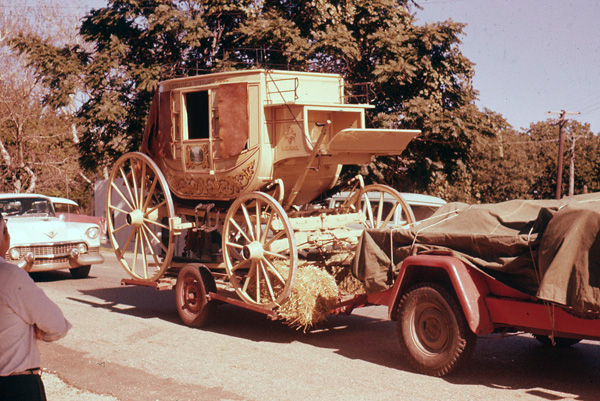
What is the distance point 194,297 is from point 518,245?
16.5 feet

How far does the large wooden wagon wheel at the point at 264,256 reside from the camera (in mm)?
8469

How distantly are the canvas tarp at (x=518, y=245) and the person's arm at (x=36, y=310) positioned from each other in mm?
3898

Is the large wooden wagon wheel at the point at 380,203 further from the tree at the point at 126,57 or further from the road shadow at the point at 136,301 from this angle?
the tree at the point at 126,57

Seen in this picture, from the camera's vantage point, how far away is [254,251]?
8852 millimetres

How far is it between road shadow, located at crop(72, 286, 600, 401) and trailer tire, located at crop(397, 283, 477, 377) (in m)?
0.20

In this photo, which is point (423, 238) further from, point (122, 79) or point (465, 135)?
point (122, 79)

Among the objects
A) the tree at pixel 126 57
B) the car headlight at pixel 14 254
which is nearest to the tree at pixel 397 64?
the tree at pixel 126 57

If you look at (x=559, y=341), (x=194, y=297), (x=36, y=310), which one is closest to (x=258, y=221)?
(x=194, y=297)

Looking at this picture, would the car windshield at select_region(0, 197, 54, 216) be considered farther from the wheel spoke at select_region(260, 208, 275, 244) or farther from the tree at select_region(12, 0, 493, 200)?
the wheel spoke at select_region(260, 208, 275, 244)

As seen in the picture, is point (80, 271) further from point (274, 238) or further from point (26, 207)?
point (274, 238)

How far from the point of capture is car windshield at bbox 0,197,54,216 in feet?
50.0

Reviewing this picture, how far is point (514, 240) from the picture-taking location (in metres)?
6.34

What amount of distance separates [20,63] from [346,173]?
22.1 meters

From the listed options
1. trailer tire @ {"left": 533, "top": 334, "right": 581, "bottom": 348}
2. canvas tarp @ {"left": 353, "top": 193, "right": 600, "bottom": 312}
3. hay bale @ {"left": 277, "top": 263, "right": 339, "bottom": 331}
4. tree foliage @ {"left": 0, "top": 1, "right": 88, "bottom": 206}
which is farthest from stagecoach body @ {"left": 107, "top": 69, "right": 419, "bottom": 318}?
tree foliage @ {"left": 0, "top": 1, "right": 88, "bottom": 206}
